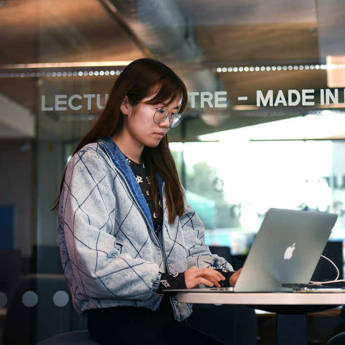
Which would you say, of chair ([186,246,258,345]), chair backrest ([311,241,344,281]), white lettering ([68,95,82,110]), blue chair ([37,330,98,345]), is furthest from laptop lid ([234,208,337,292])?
white lettering ([68,95,82,110])

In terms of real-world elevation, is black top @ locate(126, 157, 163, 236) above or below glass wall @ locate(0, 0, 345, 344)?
below

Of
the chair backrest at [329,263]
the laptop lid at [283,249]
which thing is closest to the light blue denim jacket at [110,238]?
the laptop lid at [283,249]

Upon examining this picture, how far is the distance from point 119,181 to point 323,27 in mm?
2548

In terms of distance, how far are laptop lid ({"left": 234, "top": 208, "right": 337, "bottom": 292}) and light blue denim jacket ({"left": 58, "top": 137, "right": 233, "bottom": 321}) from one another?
35 centimetres

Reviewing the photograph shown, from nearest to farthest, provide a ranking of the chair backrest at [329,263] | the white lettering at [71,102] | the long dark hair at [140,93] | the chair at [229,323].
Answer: the long dark hair at [140,93], the chair at [229,323], the chair backrest at [329,263], the white lettering at [71,102]

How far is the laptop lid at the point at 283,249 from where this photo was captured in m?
2.14

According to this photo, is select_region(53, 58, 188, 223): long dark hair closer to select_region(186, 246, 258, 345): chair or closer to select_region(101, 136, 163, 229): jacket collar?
select_region(101, 136, 163, 229): jacket collar

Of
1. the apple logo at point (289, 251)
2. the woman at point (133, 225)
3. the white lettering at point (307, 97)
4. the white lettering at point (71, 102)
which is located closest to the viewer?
the apple logo at point (289, 251)

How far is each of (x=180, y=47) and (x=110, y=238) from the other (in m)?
2.46

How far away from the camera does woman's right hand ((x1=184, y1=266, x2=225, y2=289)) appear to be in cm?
236

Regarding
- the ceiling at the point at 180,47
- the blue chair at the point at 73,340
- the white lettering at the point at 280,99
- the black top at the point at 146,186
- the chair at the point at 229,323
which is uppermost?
the ceiling at the point at 180,47

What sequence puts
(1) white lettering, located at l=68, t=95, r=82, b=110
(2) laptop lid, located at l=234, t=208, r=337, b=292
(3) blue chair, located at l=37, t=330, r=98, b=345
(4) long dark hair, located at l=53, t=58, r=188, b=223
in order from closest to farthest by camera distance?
(2) laptop lid, located at l=234, t=208, r=337, b=292, (3) blue chair, located at l=37, t=330, r=98, b=345, (4) long dark hair, located at l=53, t=58, r=188, b=223, (1) white lettering, located at l=68, t=95, r=82, b=110

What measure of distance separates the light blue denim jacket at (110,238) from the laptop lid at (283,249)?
35 cm

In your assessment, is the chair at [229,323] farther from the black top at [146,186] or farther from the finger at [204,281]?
the finger at [204,281]
